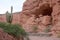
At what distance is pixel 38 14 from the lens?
36594mm

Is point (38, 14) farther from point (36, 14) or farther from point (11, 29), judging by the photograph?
point (11, 29)

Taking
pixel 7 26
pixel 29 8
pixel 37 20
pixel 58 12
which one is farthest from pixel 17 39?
pixel 29 8

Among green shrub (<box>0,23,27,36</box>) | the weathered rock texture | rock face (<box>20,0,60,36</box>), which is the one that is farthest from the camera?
the weathered rock texture

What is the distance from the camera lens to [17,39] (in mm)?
8328

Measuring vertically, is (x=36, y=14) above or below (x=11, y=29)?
above

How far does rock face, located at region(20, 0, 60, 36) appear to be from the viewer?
108ft

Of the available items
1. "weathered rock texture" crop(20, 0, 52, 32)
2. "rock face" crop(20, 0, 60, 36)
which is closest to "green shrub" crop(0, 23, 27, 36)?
"rock face" crop(20, 0, 60, 36)

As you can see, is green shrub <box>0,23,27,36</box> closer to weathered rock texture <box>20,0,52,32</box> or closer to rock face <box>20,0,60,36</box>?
rock face <box>20,0,60,36</box>

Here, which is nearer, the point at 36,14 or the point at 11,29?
the point at 11,29

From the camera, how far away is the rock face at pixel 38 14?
108ft

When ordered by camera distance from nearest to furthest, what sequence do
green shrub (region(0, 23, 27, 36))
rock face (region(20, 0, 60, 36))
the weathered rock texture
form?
1. green shrub (region(0, 23, 27, 36))
2. rock face (region(20, 0, 60, 36))
3. the weathered rock texture

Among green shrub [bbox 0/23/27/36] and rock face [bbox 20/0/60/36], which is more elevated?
rock face [bbox 20/0/60/36]

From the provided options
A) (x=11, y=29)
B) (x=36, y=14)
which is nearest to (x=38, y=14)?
(x=36, y=14)

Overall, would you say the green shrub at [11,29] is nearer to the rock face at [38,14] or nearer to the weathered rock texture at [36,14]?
the rock face at [38,14]
